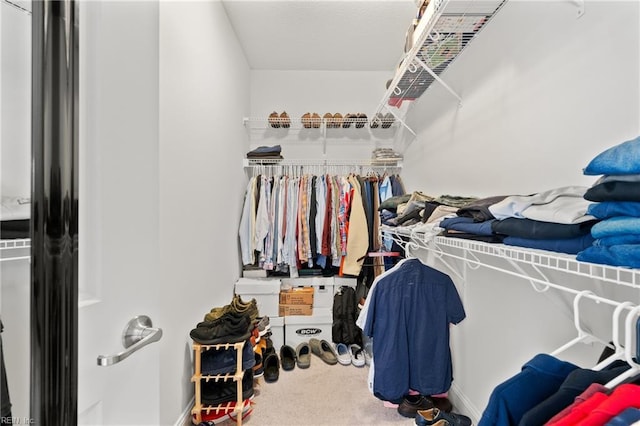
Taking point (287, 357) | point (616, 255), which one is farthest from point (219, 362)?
point (616, 255)

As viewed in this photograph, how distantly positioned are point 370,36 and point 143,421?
2896 millimetres

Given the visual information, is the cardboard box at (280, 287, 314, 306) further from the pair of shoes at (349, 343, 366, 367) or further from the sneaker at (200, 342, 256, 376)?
the sneaker at (200, 342, 256, 376)

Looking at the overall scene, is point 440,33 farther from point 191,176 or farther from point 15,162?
point 15,162

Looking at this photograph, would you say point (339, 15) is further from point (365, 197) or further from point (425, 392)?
point (425, 392)

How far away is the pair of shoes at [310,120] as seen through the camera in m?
2.99

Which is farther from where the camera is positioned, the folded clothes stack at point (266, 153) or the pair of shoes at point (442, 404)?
the folded clothes stack at point (266, 153)

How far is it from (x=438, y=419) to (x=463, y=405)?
0.31m

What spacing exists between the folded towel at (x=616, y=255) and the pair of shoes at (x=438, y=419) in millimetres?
1325

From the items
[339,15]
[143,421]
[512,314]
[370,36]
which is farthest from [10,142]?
[370,36]

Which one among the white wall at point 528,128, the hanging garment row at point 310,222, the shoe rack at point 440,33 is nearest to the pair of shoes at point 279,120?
the hanging garment row at point 310,222

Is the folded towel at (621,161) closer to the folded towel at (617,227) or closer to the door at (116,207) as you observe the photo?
the folded towel at (617,227)

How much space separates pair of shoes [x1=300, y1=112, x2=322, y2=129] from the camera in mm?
2994

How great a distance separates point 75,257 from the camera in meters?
0.45

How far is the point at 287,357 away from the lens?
2387mm
